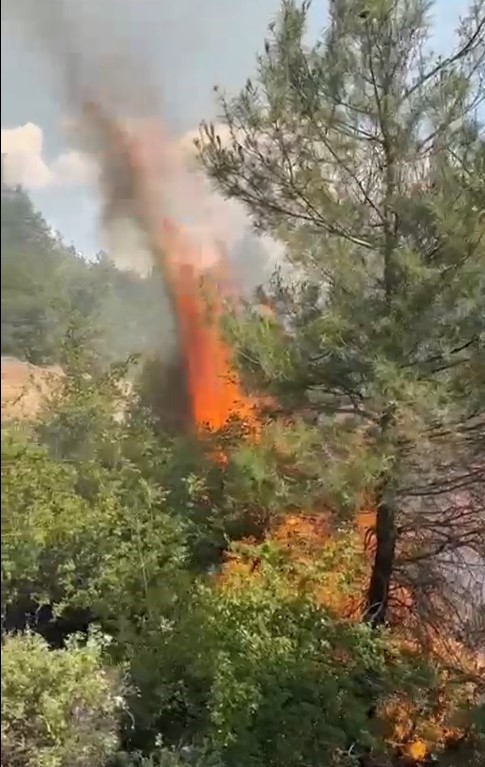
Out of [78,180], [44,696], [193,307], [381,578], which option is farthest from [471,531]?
[78,180]

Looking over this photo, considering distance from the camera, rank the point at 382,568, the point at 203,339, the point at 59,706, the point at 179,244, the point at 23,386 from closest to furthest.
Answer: the point at 23,386
the point at 59,706
the point at 382,568
the point at 203,339
the point at 179,244

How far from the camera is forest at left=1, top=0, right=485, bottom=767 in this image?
248 cm

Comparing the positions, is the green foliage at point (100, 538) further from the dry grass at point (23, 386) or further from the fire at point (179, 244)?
the fire at point (179, 244)

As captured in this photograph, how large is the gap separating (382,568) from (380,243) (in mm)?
1120

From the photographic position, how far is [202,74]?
3.14 meters

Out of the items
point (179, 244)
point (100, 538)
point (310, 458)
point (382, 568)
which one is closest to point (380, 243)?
point (310, 458)

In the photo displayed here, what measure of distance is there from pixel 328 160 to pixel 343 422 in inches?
34.2

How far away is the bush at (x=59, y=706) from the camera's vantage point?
1.95m

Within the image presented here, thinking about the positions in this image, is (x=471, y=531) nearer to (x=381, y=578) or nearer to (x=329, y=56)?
(x=381, y=578)

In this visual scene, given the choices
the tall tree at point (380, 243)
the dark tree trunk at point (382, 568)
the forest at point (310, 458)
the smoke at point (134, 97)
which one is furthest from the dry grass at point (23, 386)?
the dark tree trunk at point (382, 568)

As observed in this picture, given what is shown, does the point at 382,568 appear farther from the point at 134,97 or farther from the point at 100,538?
the point at 134,97

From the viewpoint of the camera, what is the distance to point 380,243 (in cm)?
269

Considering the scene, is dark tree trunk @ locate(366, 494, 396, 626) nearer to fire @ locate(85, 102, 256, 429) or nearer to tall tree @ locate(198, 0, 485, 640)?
tall tree @ locate(198, 0, 485, 640)

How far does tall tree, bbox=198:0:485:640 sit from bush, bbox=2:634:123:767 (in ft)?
2.99
